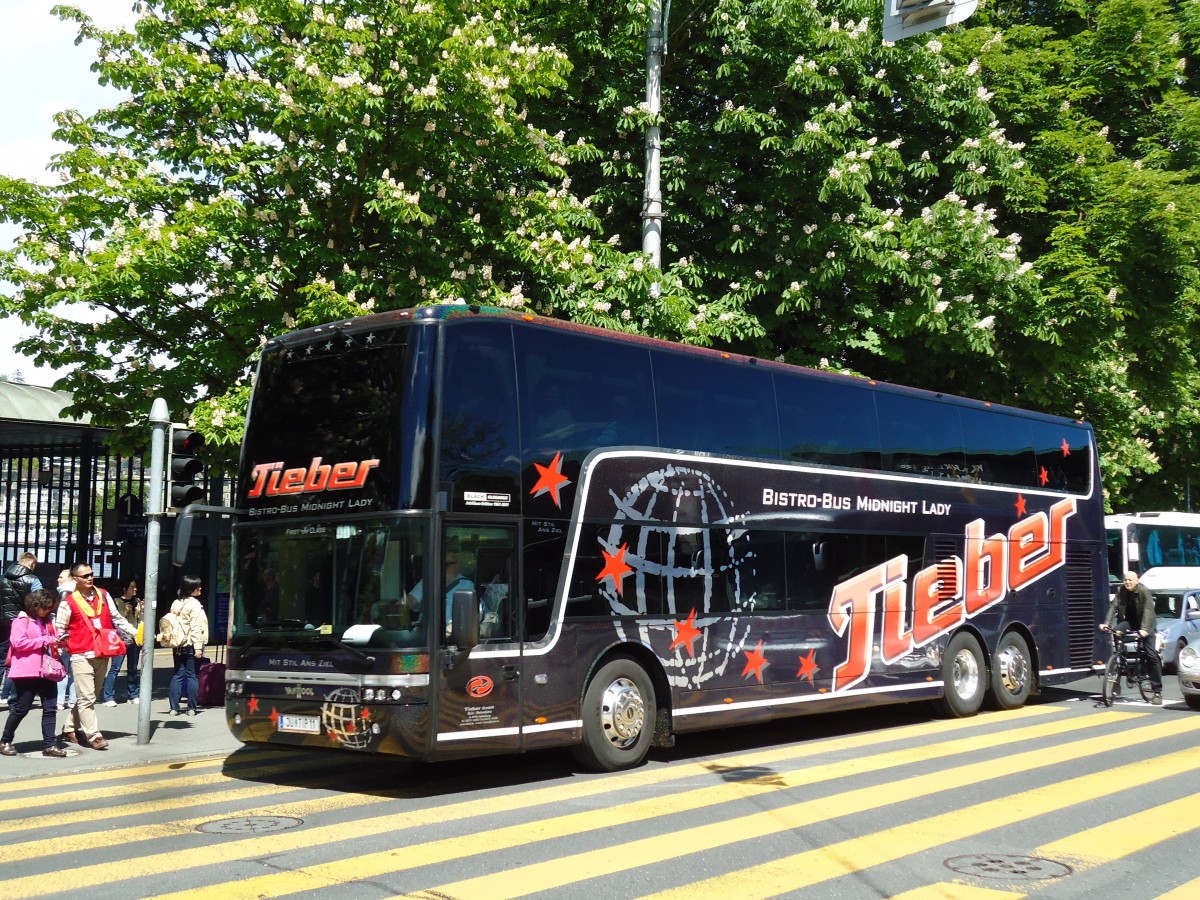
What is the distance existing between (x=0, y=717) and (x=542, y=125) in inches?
442

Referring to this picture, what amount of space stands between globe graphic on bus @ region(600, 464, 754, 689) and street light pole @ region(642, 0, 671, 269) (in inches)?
240

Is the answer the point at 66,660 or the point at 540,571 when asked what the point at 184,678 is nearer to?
the point at 66,660

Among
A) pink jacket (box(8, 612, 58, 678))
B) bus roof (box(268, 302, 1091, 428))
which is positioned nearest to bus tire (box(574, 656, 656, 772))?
bus roof (box(268, 302, 1091, 428))

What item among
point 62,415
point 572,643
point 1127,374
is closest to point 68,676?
point 62,415

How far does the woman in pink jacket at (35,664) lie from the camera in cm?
1251

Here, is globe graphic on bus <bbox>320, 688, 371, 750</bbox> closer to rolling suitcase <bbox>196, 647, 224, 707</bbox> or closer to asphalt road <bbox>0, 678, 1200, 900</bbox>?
asphalt road <bbox>0, 678, 1200, 900</bbox>

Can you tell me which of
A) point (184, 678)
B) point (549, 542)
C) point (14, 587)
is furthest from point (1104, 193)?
point (14, 587)

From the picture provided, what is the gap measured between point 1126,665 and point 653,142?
1007cm

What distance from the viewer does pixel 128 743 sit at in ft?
45.4

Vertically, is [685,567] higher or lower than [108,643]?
higher

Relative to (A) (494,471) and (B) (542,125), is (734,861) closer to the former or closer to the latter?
(A) (494,471)

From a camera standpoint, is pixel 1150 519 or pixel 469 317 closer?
pixel 469 317

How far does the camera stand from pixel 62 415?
648 inches

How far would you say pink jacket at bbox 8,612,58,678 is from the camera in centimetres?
1249
